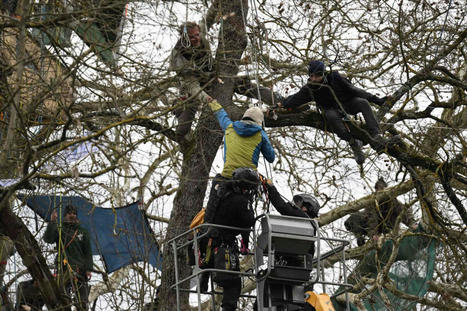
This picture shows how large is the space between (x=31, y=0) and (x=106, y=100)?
51.3 inches

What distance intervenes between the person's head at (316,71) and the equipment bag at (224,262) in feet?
8.75

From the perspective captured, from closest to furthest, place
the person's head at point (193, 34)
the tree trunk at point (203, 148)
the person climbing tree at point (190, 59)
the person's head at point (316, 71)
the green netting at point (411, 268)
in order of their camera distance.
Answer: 1. the person climbing tree at point (190, 59)
2. the person's head at point (193, 34)
3. the person's head at point (316, 71)
4. the tree trunk at point (203, 148)
5. the green netting at point (411, 268)

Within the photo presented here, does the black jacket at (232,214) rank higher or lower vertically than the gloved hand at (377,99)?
lower

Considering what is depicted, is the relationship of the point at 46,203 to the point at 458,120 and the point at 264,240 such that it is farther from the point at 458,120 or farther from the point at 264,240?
the point at 458,120

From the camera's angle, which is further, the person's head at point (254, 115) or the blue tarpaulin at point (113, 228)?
the blue tarpaulin at point (113, 228)

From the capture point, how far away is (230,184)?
8.81 metres

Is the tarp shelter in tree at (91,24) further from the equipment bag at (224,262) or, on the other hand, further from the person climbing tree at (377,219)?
the person climbing tree at (377,219)

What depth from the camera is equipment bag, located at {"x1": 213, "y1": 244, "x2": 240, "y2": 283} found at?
8.69 meters

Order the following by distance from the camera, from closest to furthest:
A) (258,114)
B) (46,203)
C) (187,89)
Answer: (258,114) → (187,89) → (46,203)

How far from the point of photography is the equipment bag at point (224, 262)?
8.69 meters

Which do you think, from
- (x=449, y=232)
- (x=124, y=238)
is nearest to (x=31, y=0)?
(x=124, y=238)

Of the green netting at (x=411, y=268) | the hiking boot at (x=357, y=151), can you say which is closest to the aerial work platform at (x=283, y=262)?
the hiking boot at (x=357, y=151)

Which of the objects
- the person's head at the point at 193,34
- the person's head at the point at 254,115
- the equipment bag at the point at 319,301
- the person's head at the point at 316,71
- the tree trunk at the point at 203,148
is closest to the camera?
the equipment bag at the point at 319,301

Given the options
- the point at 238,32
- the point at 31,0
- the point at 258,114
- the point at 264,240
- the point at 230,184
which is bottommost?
the point at 264,240
